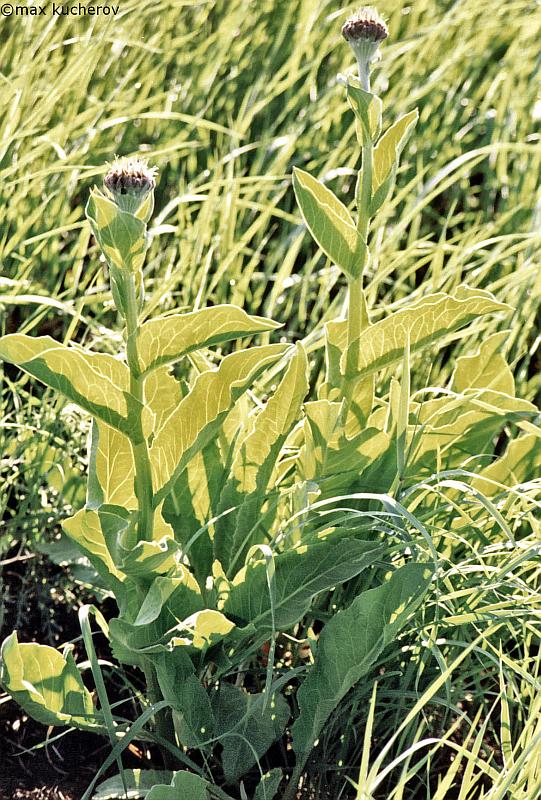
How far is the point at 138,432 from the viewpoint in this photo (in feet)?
2.91

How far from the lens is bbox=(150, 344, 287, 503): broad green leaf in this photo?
2.97ft

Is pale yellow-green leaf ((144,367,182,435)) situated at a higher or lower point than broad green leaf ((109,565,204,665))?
higher

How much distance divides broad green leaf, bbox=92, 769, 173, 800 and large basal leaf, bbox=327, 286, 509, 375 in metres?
0.46

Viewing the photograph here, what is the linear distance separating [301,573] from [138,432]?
22cm

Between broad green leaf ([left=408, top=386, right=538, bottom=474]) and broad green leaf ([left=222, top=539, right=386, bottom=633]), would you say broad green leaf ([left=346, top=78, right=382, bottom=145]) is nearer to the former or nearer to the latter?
broad green leaf ([left=408, top=386, right=538, bottom=474])

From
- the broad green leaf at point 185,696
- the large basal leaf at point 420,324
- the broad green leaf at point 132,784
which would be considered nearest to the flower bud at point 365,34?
the large basal leaf at point 420,324

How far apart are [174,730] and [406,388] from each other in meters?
0.43

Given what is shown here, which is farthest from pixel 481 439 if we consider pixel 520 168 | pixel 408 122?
pixel 520 168

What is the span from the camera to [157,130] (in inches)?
70.9

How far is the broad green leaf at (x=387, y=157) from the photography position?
3.14ft

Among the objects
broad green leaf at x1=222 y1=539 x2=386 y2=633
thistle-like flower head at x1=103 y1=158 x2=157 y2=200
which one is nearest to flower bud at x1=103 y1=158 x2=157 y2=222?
thistle-like flower head at x1=103 y1=158 x2=157 y2=200

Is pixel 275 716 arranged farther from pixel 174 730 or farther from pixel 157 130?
pixel 157 130

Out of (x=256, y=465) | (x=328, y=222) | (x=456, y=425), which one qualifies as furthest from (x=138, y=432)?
(x=456, y=425)

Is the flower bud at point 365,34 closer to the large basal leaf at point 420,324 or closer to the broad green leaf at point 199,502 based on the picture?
the large basal leaf at point 420,324
